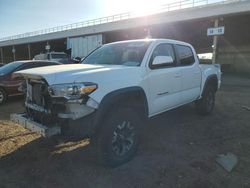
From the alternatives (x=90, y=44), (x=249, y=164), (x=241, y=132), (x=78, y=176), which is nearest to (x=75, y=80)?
(x=78, y=176)

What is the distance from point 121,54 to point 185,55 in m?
1.77

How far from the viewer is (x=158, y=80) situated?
4.90 metres

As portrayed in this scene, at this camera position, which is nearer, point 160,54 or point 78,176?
point 78,176

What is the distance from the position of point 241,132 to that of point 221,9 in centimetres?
1783

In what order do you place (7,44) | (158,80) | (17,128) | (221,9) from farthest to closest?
(7,44)
(221,9)
(17,128)
(158,80)

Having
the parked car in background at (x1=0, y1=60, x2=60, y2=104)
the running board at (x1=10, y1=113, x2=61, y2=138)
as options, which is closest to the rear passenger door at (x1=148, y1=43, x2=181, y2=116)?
the running board at (x1=10, y1=113, x2=61, y2=138)

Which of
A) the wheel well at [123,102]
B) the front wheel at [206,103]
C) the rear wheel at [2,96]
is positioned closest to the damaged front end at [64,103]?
the wheel well at [123,102]

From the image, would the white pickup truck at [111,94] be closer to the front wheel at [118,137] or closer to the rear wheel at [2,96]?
the front wheel at [118,137]

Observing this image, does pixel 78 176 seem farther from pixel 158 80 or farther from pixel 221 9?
pixel 221 9

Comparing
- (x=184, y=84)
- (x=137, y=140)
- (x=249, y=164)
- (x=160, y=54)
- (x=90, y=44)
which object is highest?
(x=90, y=44)

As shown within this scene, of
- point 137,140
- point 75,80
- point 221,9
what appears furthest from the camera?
point 221,9

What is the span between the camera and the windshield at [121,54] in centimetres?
485

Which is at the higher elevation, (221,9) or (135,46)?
(221,9)

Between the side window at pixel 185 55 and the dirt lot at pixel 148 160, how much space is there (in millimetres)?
1522
